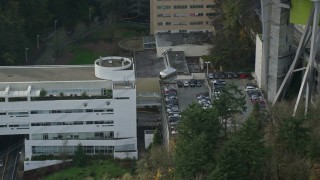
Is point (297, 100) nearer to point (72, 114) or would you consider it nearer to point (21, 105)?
point (72, 114)

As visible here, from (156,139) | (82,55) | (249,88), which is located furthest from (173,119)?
(82,55)

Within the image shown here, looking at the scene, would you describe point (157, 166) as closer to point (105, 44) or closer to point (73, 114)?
point (73, 114)

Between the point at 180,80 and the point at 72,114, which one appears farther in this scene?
the point at 180,80

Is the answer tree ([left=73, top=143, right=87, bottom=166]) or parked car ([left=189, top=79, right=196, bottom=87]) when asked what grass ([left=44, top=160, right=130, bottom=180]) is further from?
parked car ([left=189, top=79, right=196, bottom=87])

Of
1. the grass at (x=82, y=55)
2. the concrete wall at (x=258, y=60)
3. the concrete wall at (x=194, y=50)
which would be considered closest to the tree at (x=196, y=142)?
the concrete wall at (x=258, y=60)

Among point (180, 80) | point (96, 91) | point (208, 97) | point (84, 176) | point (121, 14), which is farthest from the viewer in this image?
point (121, 14)

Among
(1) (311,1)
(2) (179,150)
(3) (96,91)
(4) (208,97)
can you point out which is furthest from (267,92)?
(2) (179,150)

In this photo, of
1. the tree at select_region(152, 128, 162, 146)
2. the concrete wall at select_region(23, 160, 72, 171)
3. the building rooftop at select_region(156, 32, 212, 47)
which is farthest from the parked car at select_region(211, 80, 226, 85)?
the concrete wall at select_region(23, 160, 72, 171)
